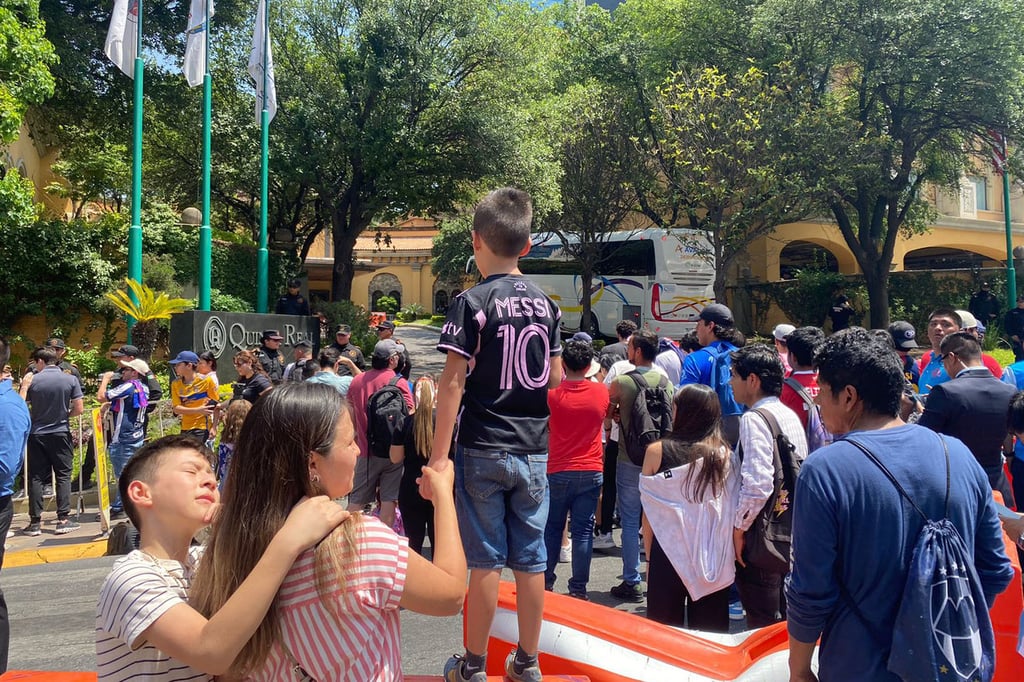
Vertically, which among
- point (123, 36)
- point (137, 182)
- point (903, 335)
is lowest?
point (903, 335)

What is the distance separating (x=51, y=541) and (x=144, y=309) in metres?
7.28

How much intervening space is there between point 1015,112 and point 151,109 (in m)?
22.5

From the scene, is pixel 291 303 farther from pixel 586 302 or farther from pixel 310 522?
pixel 310 522

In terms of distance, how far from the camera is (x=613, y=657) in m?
3.04

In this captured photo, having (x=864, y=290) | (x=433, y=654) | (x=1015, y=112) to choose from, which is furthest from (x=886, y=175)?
(x=433, y=654)

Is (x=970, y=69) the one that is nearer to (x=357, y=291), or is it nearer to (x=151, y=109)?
(x=151, y=109)

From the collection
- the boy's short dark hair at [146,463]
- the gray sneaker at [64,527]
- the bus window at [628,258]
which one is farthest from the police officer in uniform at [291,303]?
the boy's short dark hair at [146,463]

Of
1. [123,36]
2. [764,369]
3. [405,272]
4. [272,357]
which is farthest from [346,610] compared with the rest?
[405,272]

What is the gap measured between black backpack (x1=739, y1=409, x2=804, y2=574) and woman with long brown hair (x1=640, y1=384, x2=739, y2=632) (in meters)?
0.16

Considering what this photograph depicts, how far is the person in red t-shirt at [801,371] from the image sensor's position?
4977 mm

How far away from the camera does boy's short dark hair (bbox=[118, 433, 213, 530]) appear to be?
77.8 inches

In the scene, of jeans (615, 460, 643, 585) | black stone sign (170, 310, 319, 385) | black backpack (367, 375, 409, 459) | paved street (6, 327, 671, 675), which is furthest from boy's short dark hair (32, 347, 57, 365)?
jeans (615, 460, 643, 585)

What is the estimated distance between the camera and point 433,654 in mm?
4641

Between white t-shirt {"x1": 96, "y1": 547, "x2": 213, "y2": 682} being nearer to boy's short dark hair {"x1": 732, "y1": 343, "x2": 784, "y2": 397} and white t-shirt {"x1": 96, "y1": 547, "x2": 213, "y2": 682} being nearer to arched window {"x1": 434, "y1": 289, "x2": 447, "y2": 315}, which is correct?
boy's short dark hair {"x1": 732, "y1": 343, "x2": 784, "y2": 397}
